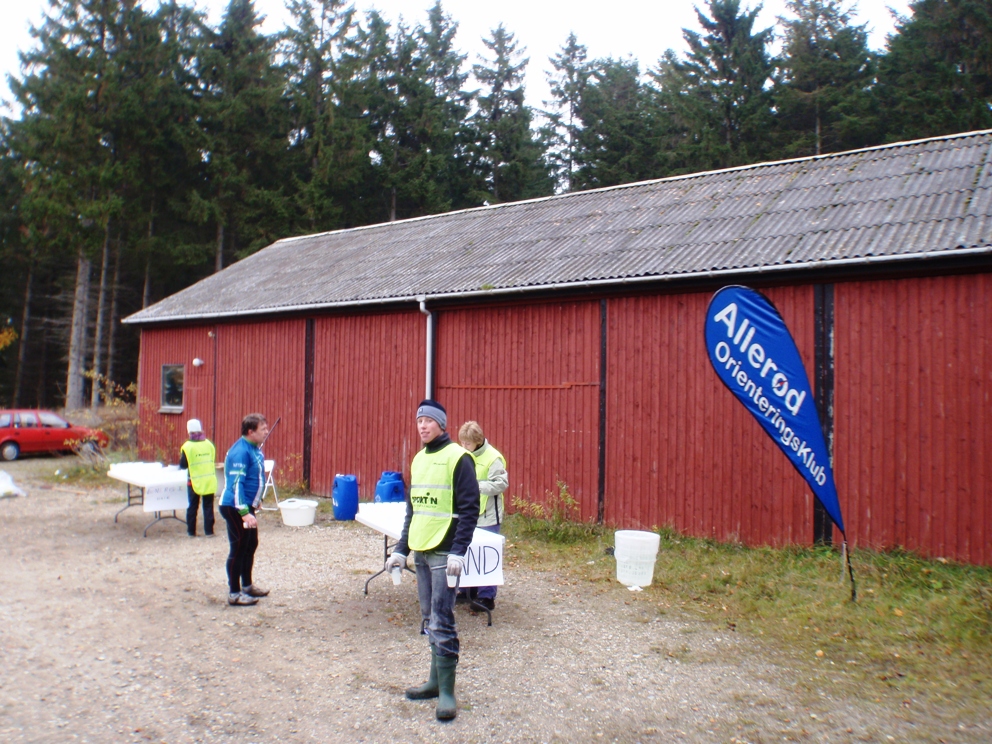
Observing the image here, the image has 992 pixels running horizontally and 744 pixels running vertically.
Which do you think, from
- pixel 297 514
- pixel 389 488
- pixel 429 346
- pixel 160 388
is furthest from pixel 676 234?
pixel 160 388

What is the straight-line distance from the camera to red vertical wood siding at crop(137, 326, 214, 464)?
16386 millimetres

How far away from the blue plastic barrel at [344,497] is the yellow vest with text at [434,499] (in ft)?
23.1

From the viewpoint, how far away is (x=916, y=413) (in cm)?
850

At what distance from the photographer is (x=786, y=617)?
6.81 meters

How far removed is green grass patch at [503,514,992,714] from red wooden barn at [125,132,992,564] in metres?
0.57

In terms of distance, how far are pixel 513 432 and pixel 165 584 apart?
16.9 feet

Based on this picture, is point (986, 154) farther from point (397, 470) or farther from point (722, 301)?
point (397, 470)

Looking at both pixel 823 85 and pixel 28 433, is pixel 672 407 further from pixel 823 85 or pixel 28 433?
pixel 823 85

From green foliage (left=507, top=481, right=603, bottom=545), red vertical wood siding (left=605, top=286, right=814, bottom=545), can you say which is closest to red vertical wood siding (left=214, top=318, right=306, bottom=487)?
green foliage (left=507, top=481, right=603, bottom=545)

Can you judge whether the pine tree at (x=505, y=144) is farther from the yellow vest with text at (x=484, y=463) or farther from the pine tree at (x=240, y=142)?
the yellow vest with text at (x=484, y=463)

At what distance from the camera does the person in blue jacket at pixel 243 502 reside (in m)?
7.00

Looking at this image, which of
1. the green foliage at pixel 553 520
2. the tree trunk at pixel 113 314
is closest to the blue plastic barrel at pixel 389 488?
the green foliage at pixel 553 520

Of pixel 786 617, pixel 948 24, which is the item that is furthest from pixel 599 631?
pixel 948 24

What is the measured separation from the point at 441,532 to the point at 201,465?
595 cm
